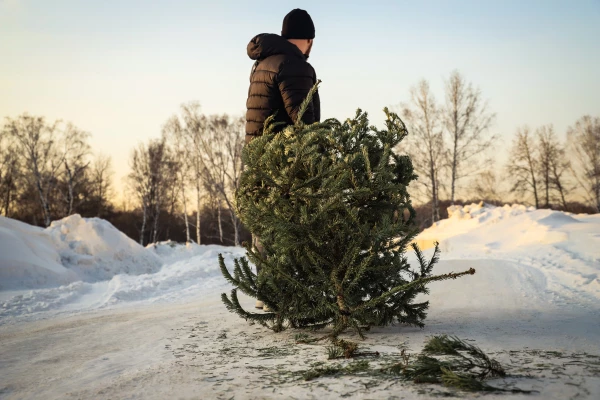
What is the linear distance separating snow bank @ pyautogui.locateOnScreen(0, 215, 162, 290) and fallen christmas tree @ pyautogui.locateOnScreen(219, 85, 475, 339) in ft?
19.2

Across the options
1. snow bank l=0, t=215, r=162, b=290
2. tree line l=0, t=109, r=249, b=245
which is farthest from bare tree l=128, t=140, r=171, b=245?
snow bank l=0, t=215, r=162, b=290

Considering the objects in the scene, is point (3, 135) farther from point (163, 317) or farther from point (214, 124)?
point (163, 317)

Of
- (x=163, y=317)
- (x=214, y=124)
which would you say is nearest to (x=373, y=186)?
(x=163, y=317)

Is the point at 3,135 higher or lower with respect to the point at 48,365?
higher

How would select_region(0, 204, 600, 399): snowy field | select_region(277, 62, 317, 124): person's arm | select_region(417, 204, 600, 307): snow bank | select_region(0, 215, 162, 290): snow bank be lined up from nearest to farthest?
select_region(0, 204, 600, 399): snowy field < select_region(277, 62, 317, 124): person's arm < select_region(417, 204, 600, 307): snow bank < select_region(0, 215, 162, 290): snow bank

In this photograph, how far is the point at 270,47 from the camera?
13.8ft

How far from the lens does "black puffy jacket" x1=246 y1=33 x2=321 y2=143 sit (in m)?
3.98

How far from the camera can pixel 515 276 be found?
6211mm

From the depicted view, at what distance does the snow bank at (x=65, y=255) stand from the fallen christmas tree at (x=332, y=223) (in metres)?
5.86

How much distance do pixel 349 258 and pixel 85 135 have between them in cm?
3182

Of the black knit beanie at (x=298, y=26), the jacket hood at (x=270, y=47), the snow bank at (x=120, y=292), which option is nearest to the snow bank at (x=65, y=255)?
the snow bank at (x=120, y=292)

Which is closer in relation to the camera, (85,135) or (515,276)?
(515,276)

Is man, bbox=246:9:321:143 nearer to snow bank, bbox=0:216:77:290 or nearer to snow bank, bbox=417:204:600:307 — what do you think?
snow bank, bbox=417:204:600:307

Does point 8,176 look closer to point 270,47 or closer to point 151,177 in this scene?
point 151,177
